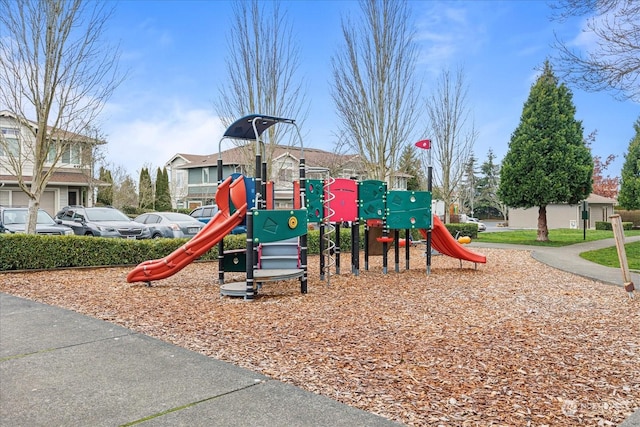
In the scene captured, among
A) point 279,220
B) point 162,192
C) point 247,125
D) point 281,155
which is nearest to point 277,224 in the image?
point 279,220

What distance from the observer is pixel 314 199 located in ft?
29.1

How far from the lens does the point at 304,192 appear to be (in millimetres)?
8094

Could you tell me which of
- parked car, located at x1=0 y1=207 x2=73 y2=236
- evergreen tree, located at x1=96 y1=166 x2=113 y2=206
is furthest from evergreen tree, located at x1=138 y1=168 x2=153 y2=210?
parked car, located at x1=0 y1=207 x2=73 y2=236

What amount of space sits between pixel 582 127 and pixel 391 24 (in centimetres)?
917

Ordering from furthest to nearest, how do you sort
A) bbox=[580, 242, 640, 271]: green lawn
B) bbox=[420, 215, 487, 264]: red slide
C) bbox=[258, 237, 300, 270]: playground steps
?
bbox=[580, 242, 640, 271]: green lawn, bbox=[420, 215, 487, 264]: red slide, bbox=[258, 237, 300, 270]: playground steps

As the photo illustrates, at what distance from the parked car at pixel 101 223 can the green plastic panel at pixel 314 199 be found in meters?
8.80

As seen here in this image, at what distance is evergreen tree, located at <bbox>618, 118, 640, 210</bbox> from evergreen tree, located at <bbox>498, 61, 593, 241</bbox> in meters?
13.8

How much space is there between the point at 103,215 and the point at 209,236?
10.1m

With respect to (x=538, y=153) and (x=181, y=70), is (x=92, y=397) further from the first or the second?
(x=538, y=153)

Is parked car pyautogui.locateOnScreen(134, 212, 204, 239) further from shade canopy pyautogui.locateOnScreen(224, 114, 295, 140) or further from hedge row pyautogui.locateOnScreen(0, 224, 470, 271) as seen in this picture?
shade canopy pyautogui.locateOnScreen(224, 114, 295, 140)

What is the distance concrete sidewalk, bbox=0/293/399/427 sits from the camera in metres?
3.16

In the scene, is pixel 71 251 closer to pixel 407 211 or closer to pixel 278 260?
pixel 278 260

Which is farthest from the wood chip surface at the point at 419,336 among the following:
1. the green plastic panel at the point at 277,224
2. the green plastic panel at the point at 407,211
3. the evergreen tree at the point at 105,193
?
the evergreen tree at the point at 105,193

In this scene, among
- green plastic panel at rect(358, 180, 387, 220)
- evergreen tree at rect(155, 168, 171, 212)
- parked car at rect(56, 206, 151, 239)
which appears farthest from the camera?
evergreen tree at rect(155, 168, 171, 212)
